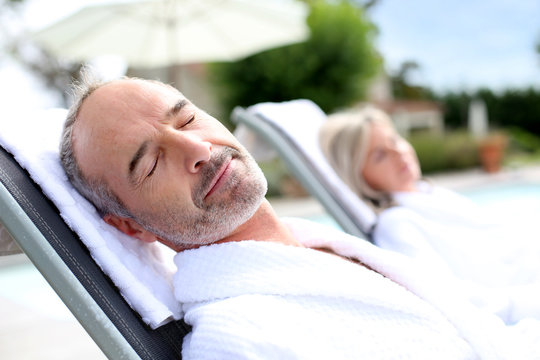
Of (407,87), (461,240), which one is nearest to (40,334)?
(461,240)

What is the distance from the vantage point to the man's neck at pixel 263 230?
1627 mm

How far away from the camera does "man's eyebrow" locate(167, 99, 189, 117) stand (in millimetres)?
1549

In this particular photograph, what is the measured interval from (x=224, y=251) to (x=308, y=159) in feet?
4.75

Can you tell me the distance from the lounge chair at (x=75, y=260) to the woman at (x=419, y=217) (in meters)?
1.29

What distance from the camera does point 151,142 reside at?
147 cm

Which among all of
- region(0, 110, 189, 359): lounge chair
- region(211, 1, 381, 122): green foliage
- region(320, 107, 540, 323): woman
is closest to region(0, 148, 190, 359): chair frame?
region(0, 110, 189, 359): lounge chair

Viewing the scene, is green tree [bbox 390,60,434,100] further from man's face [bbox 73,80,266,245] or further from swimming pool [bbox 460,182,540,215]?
man's face [bbox 73,80,266,245]

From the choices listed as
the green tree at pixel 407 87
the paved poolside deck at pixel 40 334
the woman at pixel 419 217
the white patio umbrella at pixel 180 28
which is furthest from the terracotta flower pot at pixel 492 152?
the green tree at pixel 407 87

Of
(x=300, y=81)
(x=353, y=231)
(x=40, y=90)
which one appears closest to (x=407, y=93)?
(x=300, y=81)

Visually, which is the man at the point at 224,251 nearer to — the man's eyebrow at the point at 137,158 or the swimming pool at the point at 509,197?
the man's eyebrow at the point at 137,158

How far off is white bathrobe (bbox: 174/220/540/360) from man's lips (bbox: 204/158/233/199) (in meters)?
0.16

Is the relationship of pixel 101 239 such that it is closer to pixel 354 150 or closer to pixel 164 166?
pixel 164 166

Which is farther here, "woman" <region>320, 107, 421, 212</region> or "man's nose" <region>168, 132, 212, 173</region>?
"woman" <region>320, 107, 421, 212</region>

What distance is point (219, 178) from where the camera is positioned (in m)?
1.50
